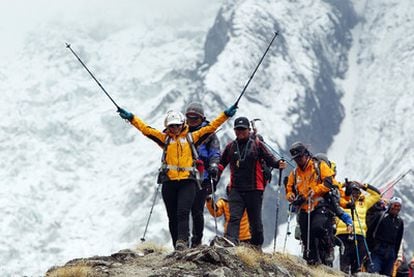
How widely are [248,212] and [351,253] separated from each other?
465 centimetres

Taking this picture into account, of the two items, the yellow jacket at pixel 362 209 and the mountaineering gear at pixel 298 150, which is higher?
the mountaineering gear at pixel 298 150

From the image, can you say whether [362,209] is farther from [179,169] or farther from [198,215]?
[179,169]

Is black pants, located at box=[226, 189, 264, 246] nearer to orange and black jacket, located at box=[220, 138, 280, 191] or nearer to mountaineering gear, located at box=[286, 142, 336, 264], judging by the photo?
orange and black jacket, located at box=[220, 138, 280, 191]

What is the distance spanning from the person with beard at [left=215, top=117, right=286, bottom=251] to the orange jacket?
69 centimetres

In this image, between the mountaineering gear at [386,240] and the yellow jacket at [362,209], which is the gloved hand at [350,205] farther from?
the mountaineering gear at [386,240]

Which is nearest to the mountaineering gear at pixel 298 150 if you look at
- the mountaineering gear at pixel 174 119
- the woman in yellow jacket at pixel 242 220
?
the woman in yellow jacket at pixel 242 220

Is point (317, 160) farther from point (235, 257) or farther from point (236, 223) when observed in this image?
point (235, 257)

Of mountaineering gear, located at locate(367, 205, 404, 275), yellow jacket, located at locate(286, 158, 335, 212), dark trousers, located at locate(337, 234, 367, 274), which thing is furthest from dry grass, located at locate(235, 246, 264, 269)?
mountaineering gear, located at locate(367, 205, 404, 275)

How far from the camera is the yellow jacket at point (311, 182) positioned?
1688 cm

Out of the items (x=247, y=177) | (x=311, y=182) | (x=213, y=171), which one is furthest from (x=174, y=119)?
(x=311, y=182)

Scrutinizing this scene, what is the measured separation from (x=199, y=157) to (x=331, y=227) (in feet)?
9.28

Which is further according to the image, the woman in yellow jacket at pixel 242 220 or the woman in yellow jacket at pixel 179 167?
the woman in yellow jacket at pixel 242 220

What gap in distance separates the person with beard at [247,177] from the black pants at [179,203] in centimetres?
106

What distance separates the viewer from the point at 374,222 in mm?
20719
